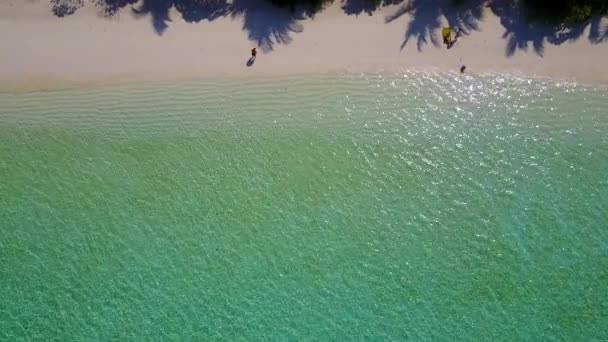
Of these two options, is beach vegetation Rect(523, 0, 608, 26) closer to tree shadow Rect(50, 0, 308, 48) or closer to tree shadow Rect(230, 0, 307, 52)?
tree shadow Rect(50, 0, 308, 48)

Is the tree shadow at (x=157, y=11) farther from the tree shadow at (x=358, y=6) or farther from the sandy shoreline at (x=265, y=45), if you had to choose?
the tree shadow at (x=358, y=6)

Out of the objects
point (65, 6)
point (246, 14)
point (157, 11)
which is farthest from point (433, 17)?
point (65, 6)

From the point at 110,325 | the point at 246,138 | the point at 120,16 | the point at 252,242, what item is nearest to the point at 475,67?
the point at 246,138

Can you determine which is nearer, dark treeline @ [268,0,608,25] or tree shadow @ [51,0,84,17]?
dark treeline @ [268,0,608,25]

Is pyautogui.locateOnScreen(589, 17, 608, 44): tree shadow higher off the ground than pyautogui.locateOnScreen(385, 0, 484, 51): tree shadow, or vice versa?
pyautogui.locateOnScreen(385, 0, 484, 51): tree shadow

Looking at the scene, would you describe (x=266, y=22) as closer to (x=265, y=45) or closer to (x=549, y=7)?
(x=265, y=45)

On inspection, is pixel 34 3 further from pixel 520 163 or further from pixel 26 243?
pixel 520 163

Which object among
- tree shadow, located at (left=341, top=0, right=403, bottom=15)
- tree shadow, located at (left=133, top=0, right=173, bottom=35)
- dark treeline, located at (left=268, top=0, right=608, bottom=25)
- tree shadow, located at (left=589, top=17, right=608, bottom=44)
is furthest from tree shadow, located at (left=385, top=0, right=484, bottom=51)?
tree shadow, located at (left=133, top=0, right=173, bottom=35)
